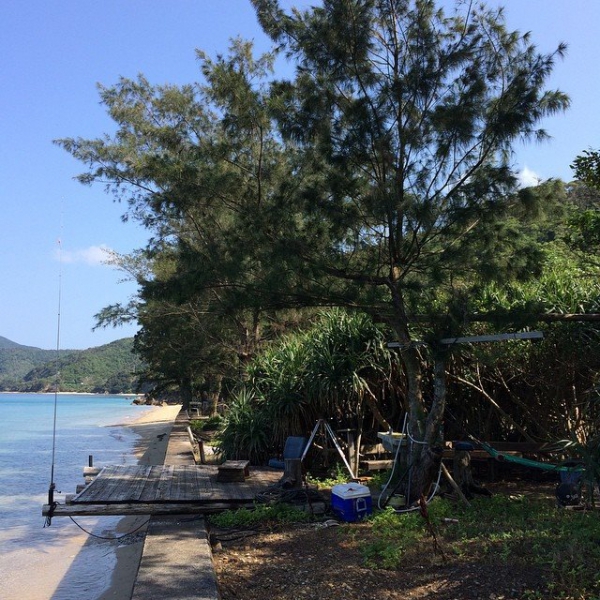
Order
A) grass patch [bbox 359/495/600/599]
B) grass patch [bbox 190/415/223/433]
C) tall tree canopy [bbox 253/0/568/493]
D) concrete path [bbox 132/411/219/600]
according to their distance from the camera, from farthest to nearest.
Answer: grass patch [bbox 190/415/223/433] < tall tree canopy [bbox 253/0/568/493] < concrete path [bbox 132/411/219/600] < grass patch [bbox 359/495/600/599]

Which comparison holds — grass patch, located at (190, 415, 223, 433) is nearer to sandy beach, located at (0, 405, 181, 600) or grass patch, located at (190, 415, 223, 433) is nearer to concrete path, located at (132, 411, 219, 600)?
sandy beach, located at (0, 405, 181, 600)

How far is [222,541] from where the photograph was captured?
6.47 metres

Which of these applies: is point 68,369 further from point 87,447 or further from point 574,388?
point 574,388

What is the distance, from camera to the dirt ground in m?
4.23

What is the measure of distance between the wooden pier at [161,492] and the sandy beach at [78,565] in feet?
3.04

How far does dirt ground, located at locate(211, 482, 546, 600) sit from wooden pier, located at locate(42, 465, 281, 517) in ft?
3.24

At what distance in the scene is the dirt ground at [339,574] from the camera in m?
4.23

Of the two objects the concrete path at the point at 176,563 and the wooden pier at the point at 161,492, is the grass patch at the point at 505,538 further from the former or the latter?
the wooden pier at the point at 161,492

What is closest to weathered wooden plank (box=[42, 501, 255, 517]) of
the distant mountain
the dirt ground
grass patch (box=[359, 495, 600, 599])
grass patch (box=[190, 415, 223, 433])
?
the dirt ground

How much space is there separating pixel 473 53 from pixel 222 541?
599cm

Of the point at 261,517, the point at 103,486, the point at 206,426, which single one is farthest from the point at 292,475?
the point at 206,426

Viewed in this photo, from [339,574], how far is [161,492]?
11.4 feet

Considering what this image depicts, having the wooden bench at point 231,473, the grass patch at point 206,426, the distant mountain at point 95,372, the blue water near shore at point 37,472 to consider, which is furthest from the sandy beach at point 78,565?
the distant mountain at point 95,372

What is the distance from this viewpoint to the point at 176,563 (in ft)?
17.4
